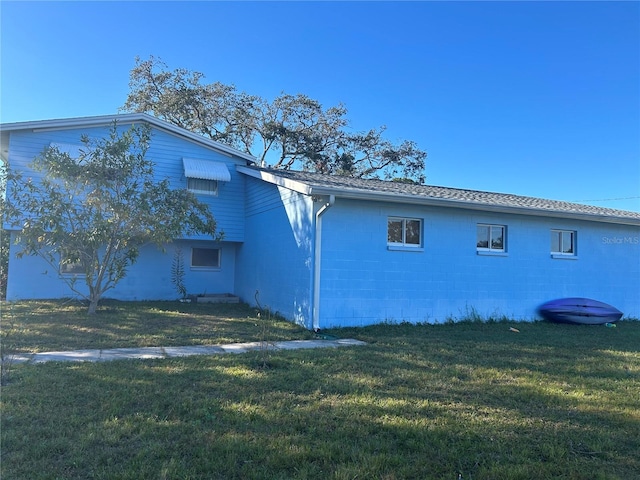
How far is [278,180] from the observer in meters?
11.1

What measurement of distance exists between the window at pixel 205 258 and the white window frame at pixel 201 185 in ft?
6.79

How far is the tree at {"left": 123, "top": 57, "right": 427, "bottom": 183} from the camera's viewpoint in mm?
24766

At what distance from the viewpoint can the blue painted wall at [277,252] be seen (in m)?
10.0

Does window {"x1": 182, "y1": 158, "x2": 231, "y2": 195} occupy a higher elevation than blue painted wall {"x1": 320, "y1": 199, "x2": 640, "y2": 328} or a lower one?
higher

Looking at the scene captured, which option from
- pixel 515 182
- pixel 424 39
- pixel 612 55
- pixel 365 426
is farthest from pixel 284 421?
pixel 515 182

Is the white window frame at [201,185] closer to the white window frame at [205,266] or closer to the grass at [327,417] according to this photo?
the white window frame at [205,266]

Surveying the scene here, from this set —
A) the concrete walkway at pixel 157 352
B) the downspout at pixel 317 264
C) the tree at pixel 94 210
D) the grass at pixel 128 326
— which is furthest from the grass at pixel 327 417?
the tree at pixel 94 210

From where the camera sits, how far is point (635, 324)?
487 inches

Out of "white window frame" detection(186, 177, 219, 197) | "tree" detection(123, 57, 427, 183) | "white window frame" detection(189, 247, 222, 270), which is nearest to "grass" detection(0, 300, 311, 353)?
"white window frame" detection(189, 247, 222, 270)

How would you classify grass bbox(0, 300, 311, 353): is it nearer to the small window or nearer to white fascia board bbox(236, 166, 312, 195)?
white fascia board bbox(236, 166, 312, 195)

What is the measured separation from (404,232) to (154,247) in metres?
8.69

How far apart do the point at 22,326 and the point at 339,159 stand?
22.4 meters

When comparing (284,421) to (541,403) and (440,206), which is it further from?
(440,206)

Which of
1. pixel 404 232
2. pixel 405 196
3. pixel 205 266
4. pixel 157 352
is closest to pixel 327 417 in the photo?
pixel 157 352
